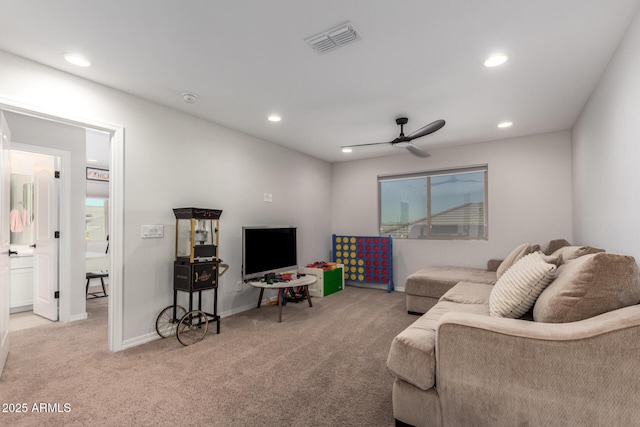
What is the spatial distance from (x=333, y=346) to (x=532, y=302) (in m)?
1.71

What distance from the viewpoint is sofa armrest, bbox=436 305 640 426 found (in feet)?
4.25

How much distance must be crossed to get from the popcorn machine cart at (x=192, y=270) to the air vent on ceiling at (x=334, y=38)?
1911mm

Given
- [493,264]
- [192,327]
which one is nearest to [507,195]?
[493,264]

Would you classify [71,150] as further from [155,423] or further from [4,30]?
[155,423]

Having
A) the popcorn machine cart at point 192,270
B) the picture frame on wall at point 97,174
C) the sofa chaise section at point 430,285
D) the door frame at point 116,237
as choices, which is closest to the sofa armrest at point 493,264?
the sofa chaise section at point 430,285

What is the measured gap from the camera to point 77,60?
7.80ft

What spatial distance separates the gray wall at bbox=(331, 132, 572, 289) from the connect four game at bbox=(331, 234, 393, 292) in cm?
21

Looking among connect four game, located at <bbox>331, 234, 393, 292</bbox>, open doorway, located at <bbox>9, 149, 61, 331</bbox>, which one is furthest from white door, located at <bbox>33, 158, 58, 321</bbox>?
connect four game, located at <bbox>331, 234, 393, 292</bbox>

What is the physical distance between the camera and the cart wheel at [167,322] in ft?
10.4

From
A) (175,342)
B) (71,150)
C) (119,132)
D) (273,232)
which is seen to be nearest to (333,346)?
(175,342)

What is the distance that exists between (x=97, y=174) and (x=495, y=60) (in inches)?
288

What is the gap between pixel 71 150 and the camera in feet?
12.7

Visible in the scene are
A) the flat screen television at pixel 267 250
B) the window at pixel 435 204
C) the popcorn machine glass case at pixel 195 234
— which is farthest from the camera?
the window at pixel 435 204

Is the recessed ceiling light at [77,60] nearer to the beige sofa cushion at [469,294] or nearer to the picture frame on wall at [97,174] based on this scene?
the beige sofa cushion at [469,294]
